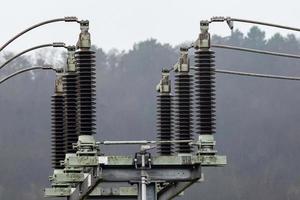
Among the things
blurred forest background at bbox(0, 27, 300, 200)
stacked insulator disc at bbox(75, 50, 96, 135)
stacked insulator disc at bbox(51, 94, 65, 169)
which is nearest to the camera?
stacked insulator disc at bbox(75, 50, 96, 135)

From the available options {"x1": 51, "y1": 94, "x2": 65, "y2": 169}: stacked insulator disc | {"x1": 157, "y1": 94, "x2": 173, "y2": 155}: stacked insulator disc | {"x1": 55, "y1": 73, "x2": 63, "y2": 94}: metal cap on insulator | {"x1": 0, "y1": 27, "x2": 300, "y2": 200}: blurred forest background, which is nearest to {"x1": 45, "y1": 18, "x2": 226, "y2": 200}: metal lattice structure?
{"x1": 157, "y1": 94, "x2": 173, "y2": 155}: stacked insulator disc

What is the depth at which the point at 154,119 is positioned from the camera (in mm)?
163250

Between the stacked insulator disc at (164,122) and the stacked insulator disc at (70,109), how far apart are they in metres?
2.59

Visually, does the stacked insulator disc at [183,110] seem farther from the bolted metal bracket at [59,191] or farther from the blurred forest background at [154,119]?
the blurred forest background at [154,119]

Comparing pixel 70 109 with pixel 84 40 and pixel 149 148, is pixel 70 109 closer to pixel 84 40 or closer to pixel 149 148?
pixel 84 40

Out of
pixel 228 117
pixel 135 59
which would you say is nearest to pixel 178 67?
pixel 228 117

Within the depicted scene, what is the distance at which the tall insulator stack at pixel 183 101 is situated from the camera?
195 ft

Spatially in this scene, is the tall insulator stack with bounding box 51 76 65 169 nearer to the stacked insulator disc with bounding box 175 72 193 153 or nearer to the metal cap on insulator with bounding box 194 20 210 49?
the stacked insulator disc with bounding box 175 72 193 153

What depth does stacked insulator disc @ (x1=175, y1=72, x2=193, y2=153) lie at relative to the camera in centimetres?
5919

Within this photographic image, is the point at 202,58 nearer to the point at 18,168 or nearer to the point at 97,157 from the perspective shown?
the point at 97,157

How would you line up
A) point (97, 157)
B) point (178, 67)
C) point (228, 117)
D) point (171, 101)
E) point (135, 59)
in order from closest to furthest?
point (97, 157)
point (178, 67)
point (171, 101)
point (228, 117)
point (135, 59)

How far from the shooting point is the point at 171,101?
66.2 metres

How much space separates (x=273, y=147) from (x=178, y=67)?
4077 inches

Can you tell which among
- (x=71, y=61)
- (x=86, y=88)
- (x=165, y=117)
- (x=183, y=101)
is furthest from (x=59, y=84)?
(x=86, y=88)
